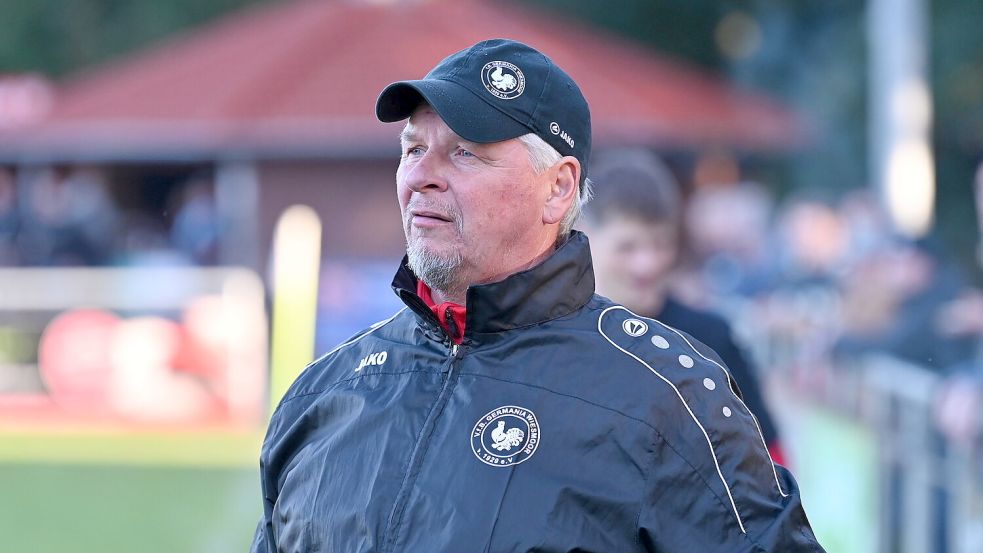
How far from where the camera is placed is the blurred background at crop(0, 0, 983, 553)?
22.0 ft

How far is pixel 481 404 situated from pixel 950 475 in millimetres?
3678

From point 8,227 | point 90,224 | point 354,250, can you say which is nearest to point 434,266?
point 354,250

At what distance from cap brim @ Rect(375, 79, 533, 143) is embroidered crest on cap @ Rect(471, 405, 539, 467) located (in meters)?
0.51

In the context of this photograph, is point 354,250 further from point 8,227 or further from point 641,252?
point 641,252

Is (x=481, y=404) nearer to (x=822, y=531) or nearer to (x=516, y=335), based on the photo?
(x=516, y=335)

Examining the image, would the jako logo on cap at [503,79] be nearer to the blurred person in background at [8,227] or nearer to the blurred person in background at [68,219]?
the blurred person in background at [68,219]

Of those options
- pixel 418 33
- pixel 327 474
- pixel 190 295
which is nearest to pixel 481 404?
pixel 327 474

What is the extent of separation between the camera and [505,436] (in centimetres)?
253

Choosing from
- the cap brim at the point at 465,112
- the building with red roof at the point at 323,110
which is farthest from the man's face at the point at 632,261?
the building with red roof at the point at 323,110

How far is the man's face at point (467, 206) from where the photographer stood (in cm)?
271

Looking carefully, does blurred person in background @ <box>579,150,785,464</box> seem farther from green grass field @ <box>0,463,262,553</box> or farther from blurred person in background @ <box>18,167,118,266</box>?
blurred person in background @ <box>18,167,118,266</box>

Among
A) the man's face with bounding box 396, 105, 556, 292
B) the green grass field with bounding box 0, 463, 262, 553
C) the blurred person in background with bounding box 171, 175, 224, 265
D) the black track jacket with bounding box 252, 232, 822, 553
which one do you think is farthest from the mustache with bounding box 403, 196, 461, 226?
the blurred person in background with bounding box 171, 175, 224, 265

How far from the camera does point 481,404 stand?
8.45ft

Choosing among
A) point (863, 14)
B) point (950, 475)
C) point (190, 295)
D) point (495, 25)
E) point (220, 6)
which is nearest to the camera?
point (950, 475)
